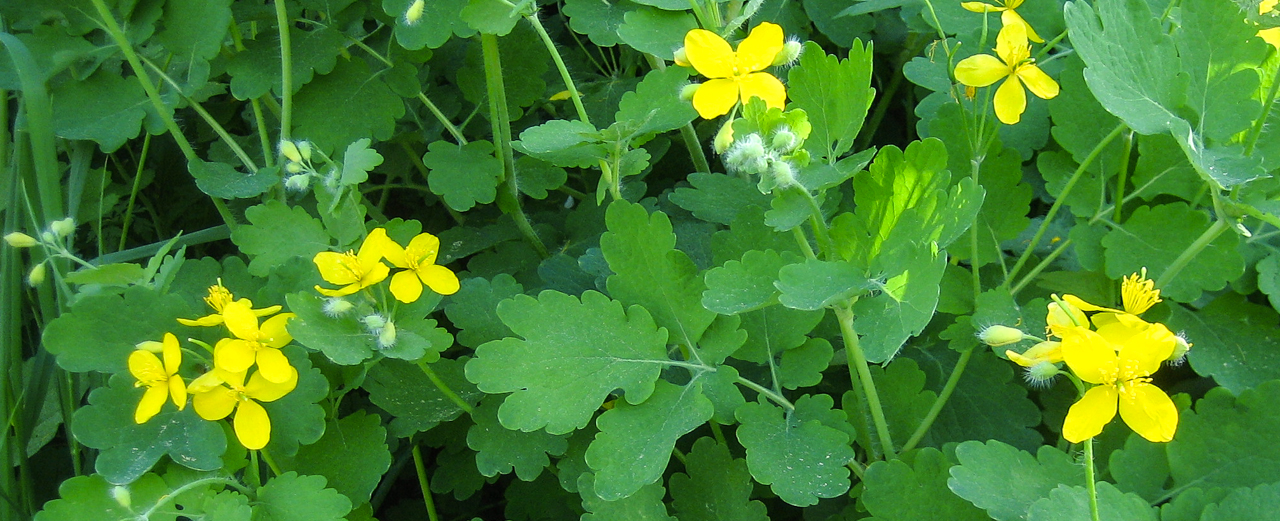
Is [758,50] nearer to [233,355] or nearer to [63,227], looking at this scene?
[233,355]

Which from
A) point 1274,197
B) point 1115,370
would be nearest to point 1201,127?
point 1274,197

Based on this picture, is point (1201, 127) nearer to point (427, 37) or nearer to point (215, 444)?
point (427, 37)

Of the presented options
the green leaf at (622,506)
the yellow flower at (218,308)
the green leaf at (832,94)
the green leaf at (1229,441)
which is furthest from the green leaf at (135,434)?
the green leaf at (1229,441)

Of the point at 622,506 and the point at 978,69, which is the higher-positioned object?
the point at 978,69

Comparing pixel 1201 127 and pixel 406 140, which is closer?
pixel 1201 127

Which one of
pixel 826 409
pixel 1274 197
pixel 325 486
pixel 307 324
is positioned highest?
pixel 1274 197

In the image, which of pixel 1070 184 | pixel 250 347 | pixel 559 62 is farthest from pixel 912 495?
pixel 250 347

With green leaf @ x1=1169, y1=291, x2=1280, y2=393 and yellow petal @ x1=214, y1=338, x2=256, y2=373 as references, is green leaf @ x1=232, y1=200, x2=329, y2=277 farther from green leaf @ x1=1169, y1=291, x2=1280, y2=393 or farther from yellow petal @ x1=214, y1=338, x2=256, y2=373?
green leaf @ x1=1169, y1=291, x2=1280, y2=393
